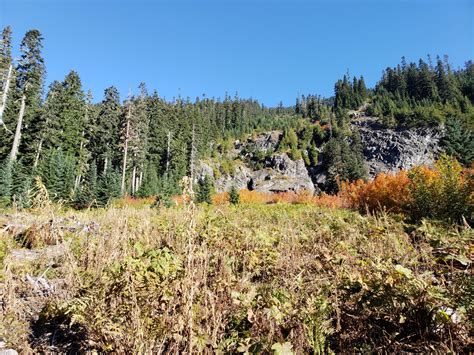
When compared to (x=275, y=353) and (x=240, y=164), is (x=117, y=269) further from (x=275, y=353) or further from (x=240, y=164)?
(x=240, y=164)

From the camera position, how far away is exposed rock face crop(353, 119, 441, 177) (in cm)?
4981

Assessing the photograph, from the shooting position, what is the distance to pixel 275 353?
1.60 metres

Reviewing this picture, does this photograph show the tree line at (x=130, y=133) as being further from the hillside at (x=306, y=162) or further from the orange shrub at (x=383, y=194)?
the orange shrub at (x=383, y=194)

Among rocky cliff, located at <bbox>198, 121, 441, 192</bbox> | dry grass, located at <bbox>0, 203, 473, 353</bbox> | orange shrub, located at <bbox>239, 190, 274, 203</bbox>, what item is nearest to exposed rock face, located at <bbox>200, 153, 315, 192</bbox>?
rocky cliff, located at <bbox>198, 121, 441, 192</bbox>

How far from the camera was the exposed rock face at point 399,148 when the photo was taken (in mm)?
49812

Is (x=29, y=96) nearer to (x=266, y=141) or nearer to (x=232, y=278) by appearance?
(x=232, y=278)

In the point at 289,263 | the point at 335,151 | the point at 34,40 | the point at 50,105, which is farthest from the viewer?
the point at 335,151

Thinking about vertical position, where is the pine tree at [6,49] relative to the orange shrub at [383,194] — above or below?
above

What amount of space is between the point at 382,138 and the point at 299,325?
199 ft

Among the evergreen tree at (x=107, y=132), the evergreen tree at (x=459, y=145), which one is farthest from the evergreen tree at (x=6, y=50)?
the evergreen tree at (x=459, y=145)

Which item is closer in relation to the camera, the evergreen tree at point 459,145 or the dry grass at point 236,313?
the dry grass at point 236,313

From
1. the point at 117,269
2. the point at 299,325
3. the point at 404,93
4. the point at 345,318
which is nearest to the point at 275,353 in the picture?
the point at 299,325

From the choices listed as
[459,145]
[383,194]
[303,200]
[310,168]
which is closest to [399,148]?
[459,145]

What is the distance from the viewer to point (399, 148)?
168ft
